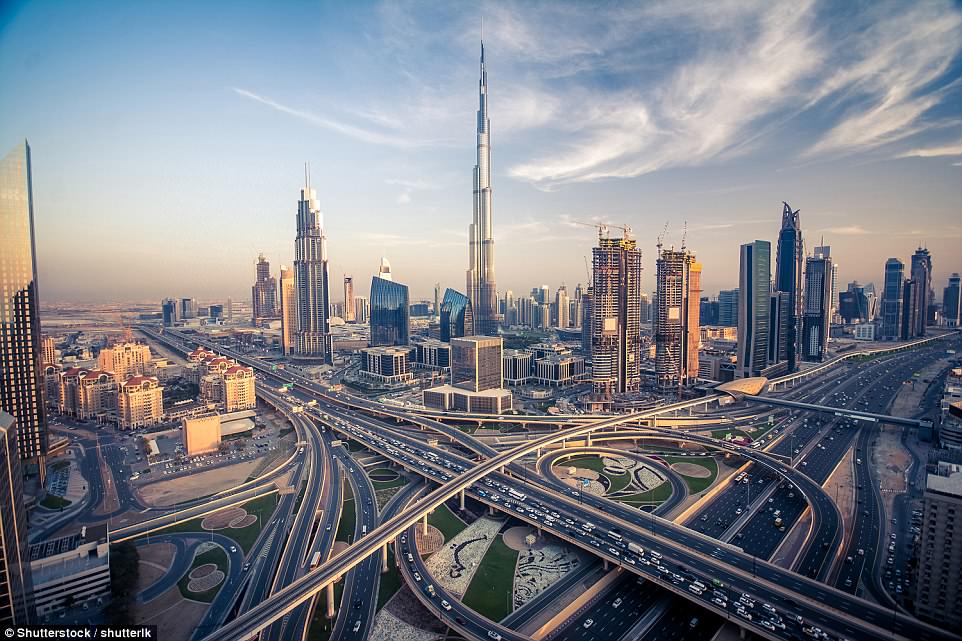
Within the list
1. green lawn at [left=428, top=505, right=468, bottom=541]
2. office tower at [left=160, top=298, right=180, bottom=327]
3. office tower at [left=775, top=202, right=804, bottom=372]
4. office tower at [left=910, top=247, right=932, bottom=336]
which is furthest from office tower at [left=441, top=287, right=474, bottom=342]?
office tower at [left=910, top=247, right=932, bottom=336]

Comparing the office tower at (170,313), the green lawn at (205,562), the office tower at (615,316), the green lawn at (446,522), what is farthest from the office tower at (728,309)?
the office tower at (170,313)

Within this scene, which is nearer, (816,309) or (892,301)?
(816,309)

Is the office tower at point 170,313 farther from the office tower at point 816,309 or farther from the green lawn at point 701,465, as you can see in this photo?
the office tower at point 816,309

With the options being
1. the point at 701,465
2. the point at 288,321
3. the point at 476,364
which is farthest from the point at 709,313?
the point at 288,321

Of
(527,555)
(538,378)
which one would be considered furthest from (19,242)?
(538,378)

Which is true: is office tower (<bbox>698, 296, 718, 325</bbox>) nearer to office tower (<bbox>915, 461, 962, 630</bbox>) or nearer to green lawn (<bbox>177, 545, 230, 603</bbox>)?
office tower (<bbox>915, 461, 962, 630</bbox>)

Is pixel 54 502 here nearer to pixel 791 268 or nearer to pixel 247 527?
pixel 247 527

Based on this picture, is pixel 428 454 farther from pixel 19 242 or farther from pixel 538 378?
pixel 538 378
